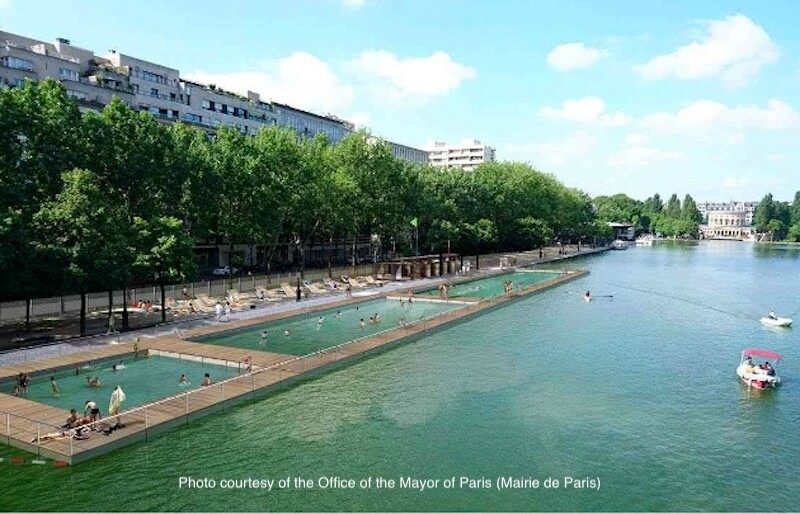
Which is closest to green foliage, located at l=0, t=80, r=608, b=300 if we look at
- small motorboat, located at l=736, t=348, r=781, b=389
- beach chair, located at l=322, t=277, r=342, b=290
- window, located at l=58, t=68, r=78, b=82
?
beach chair, located at l=322, t=277, r=342, b=290

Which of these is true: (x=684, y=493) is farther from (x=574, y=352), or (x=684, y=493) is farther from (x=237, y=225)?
(x=237, y=225)

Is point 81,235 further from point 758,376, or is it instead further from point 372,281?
point 758,376

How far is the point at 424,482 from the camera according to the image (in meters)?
22.4

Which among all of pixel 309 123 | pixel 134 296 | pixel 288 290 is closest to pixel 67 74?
pixel 134 296

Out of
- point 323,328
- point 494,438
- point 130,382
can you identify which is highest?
point 323,328

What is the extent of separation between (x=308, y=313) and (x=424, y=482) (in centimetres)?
3218

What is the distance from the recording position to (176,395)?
94.9ft

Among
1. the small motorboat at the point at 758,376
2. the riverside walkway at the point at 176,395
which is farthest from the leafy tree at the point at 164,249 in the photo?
the small motorboat at the point at 758,376

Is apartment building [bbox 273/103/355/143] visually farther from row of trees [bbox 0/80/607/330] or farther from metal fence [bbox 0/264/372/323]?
metal fence [bbox 0/264/372/323]

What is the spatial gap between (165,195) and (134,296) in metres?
11.2

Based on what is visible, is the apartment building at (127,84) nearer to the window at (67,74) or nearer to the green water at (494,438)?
the window at (67,74)

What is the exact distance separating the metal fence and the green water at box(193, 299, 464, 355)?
11.6 metres

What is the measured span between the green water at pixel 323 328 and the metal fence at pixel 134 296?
1156 cm

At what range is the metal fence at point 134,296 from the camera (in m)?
44.1
